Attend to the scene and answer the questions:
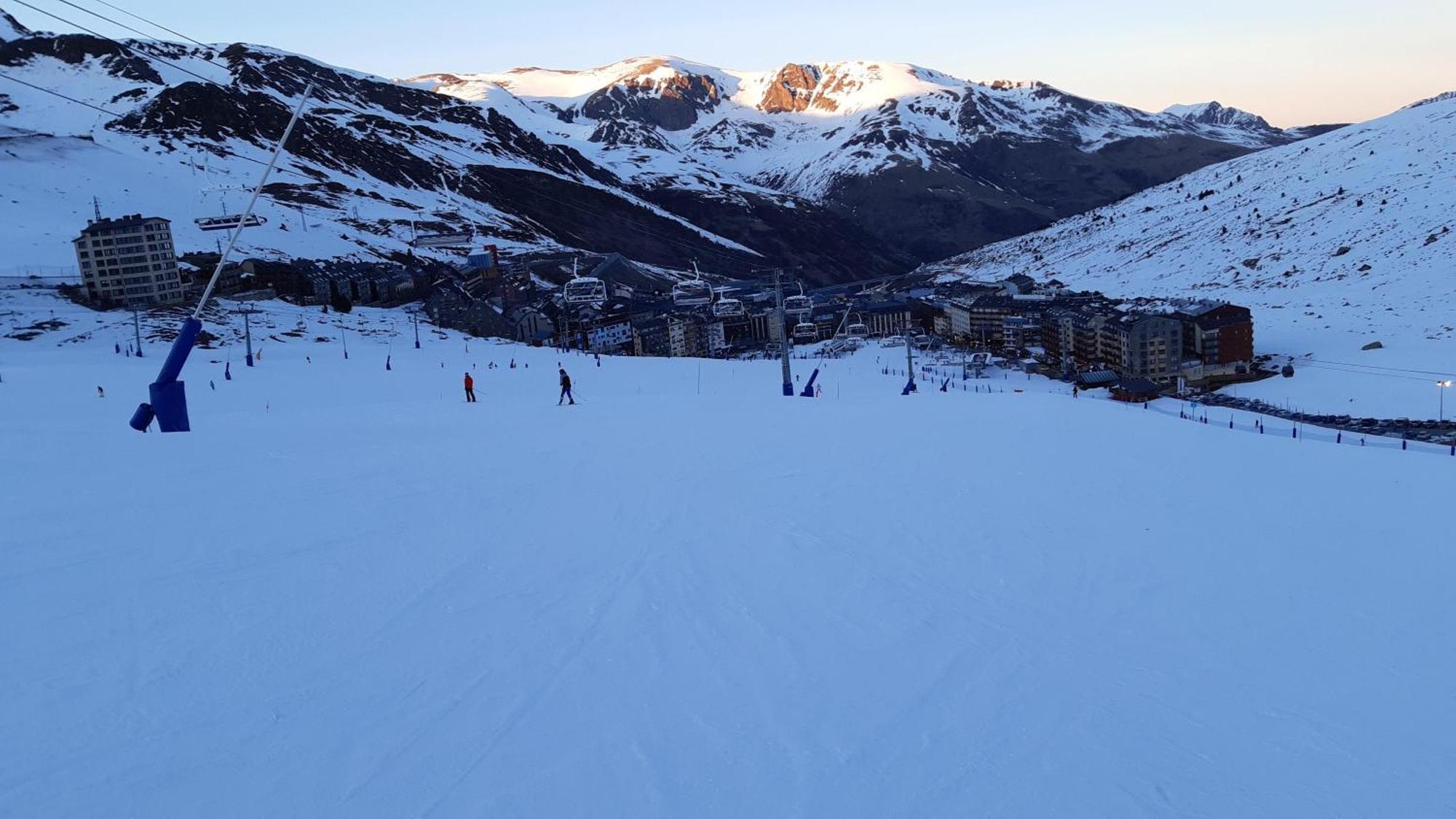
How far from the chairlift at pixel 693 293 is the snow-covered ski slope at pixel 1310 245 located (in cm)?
4386

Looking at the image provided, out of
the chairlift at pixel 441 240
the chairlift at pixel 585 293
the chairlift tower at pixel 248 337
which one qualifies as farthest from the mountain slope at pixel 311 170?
the chairlift tower at pixel 248 337

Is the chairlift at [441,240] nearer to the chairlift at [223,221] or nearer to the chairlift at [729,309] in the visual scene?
the chairlift at [223,221]

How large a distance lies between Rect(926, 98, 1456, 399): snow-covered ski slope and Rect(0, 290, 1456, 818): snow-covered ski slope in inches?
1740

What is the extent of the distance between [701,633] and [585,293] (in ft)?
282

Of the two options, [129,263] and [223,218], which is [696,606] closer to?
[129,263]

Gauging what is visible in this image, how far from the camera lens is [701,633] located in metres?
6.48

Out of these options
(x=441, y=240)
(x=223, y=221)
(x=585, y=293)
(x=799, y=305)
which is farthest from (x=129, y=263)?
(x=799, y=305)

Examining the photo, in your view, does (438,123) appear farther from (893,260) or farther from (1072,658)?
(1072,658)

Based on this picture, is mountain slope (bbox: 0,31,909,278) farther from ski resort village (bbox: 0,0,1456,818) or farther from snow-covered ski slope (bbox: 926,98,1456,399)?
ski resort village (bbox: 0,0,1456,818)

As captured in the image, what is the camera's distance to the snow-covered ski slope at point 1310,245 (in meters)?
58.2

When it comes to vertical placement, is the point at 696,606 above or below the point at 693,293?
below

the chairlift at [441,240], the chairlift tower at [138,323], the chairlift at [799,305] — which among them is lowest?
the chairlift at [799,305]

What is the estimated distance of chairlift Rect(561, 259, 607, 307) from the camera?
3410 inches

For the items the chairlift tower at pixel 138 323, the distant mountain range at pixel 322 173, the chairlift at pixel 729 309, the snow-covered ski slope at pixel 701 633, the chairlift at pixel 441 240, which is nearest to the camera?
the snow-covered ski slope at pixel 701 633
